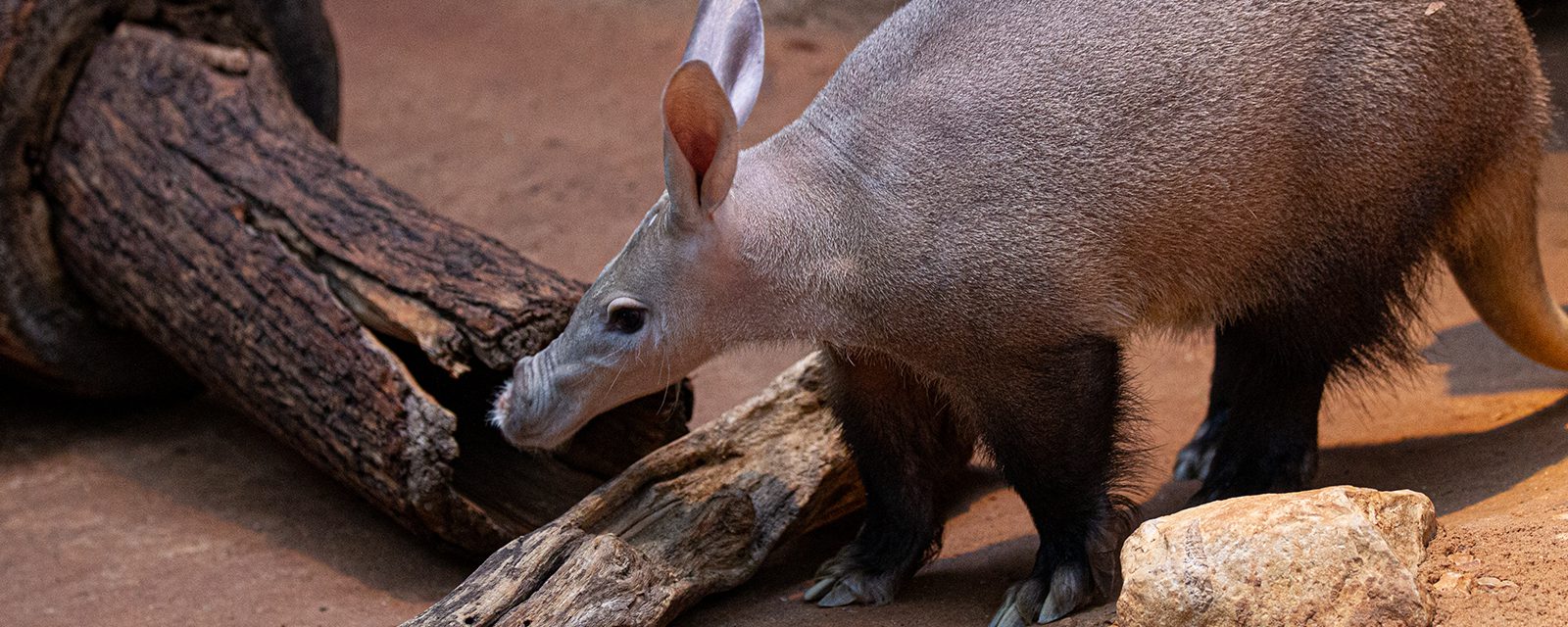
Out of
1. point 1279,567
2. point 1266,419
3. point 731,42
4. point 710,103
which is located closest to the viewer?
point 1279,567

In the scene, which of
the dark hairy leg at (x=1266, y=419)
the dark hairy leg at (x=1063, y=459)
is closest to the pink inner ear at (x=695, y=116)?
the dark hairy leg at (x=1063, y=459)

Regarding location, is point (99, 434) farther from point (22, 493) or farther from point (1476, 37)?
point (1476, 37)

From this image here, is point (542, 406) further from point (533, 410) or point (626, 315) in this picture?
point (626, 315)

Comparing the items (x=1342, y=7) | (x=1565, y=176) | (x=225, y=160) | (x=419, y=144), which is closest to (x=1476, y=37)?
(x=1342, y=7)

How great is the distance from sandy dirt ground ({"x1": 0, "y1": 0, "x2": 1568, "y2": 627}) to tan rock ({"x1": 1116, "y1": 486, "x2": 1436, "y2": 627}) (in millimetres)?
191

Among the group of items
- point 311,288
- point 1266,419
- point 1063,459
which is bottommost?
point 1266,419

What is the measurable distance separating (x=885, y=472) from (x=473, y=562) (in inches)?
57.2

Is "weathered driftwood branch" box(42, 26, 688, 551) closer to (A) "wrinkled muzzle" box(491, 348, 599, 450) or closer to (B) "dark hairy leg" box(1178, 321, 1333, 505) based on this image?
(A) "wrinkled muzzle" box(491, 348, 599, 450)

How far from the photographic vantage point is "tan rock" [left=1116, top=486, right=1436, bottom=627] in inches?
110

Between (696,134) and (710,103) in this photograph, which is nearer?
(710,103)

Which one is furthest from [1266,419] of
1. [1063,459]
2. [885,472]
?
[885,472]

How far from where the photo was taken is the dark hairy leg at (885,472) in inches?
161

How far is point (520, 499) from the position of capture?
14.4ft

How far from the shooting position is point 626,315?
373 cm
